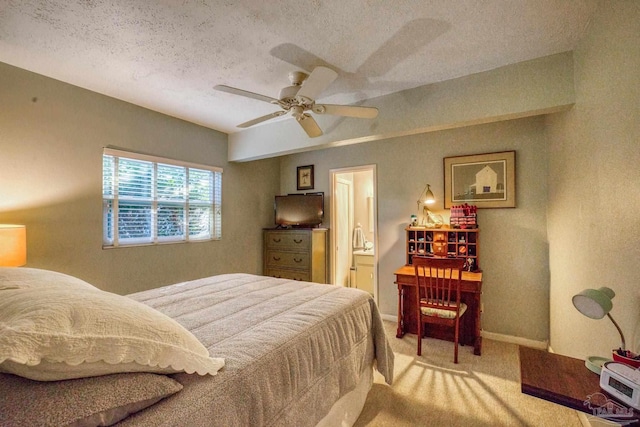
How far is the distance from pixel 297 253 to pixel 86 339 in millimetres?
3442

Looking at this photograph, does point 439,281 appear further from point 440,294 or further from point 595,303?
point 595,303

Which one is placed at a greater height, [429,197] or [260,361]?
[429,197]

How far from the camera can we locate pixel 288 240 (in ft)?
14.0

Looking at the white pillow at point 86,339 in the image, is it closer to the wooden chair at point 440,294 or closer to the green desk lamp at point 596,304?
the green desk lamp at point 596,304

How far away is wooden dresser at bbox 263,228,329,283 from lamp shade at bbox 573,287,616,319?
10.3 feet

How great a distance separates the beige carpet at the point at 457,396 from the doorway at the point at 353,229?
1389 millimetres

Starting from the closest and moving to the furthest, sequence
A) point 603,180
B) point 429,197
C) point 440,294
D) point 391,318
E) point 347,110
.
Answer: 1. point 603,180
2. point 347,110
3. point 440,294
4. point 429,197
5. point 391,318

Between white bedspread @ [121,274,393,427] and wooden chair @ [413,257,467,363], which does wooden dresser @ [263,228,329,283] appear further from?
white bedspread @ [121,274,393,427]

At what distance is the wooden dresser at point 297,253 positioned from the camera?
4066 millimetres

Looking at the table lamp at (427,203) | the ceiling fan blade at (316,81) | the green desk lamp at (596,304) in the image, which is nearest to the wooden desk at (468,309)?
the table lamp at (427,203)

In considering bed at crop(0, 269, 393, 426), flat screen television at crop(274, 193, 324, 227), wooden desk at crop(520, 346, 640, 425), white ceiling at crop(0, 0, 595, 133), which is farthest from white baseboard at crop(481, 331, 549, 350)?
white ceiling at crop(0, 0, 595, 133)

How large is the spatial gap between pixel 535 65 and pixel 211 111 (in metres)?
3.05

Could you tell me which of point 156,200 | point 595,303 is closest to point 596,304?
point 595,303

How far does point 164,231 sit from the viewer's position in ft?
11.0
